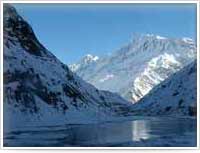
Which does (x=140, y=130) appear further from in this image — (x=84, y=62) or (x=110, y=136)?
(x=84, y=62)

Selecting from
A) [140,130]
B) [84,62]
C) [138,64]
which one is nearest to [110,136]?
[140,130]

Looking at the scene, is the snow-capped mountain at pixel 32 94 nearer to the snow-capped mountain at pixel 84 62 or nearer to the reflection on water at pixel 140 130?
the snow-capped mountain at pixel 84 62

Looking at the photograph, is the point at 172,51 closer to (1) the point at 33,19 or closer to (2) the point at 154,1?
(2) the point at 154,1

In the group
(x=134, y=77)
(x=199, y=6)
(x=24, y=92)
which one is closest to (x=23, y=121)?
(x=24, y=92)

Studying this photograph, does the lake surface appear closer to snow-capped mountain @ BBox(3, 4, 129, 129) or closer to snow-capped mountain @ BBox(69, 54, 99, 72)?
snow-capped mountain @ BBox(3, 4, 129, 129)

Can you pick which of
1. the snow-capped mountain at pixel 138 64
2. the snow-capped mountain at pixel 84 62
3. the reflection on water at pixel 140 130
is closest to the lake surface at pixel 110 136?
the reflection on water at pixel 140 130

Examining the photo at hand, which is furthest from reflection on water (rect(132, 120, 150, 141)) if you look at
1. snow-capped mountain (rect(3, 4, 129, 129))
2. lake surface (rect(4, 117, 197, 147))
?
snow-capped mountain (rect(3, 4, 129, 129))

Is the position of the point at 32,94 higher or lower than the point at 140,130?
higher
